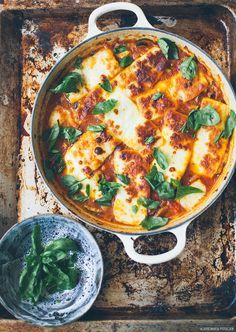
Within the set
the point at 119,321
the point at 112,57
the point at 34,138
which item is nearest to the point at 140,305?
the point at 119,321

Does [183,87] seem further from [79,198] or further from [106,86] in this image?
[79,198]

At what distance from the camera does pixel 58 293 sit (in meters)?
3.63

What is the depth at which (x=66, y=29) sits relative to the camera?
3.86 m

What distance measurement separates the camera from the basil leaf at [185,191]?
3439 millimetres

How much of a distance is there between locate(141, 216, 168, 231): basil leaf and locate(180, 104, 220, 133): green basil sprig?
57 centimetres

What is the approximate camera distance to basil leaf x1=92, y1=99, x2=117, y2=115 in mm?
3477

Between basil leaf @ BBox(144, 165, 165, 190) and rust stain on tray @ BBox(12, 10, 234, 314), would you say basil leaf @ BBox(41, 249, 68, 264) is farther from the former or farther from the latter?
basil leaf @ BBox(144, 165, 165, 190)

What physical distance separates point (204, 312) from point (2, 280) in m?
1.34

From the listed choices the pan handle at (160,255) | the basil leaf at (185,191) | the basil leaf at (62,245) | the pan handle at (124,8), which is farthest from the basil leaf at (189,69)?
the basil leaf at (62,245)

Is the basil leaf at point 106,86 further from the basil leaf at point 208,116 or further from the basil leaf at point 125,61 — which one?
the basil leaf at point 208,116

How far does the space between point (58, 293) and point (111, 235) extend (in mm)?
515

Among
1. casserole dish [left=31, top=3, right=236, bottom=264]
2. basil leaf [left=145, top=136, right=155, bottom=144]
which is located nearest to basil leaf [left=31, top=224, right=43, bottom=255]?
casserole dish [left=31, top=3, right=236, bottom=264]

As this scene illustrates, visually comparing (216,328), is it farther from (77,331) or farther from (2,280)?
(2,280)

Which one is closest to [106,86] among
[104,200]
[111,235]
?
[104,200]
